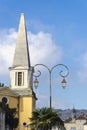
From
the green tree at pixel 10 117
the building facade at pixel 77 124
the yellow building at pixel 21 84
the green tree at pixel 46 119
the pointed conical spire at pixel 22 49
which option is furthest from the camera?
the building facade at pixel 77 124

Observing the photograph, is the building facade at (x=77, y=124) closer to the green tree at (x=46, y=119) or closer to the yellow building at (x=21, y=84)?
the yellow building at (x=21, y=84)

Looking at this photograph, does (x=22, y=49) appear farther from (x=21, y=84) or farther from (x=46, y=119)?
(x=46, y=119)

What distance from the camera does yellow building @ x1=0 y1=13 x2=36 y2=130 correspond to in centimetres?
9712

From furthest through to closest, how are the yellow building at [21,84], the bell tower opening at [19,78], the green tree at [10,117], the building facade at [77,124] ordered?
the building facade at [77,124] → the bell tower opening at [19,78] → the yellow building at [21,84] → the green tree at [10,117]

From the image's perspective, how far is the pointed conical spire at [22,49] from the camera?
100250 millimetres

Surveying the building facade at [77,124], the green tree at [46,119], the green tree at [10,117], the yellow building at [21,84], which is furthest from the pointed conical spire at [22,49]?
the building facade at [77,124]

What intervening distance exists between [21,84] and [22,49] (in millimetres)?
7089

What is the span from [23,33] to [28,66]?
6901mm

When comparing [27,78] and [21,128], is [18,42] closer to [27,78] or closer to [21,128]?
[27,78]

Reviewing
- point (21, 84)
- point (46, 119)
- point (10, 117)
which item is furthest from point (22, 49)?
point (46, 119)

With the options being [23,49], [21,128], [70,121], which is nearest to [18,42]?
[23,49]

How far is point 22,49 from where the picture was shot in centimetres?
10144

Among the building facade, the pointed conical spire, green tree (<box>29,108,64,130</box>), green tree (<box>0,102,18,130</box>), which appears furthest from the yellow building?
the building facade

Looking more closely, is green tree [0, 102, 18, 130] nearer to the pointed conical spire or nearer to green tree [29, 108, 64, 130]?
the pointed conical spire
